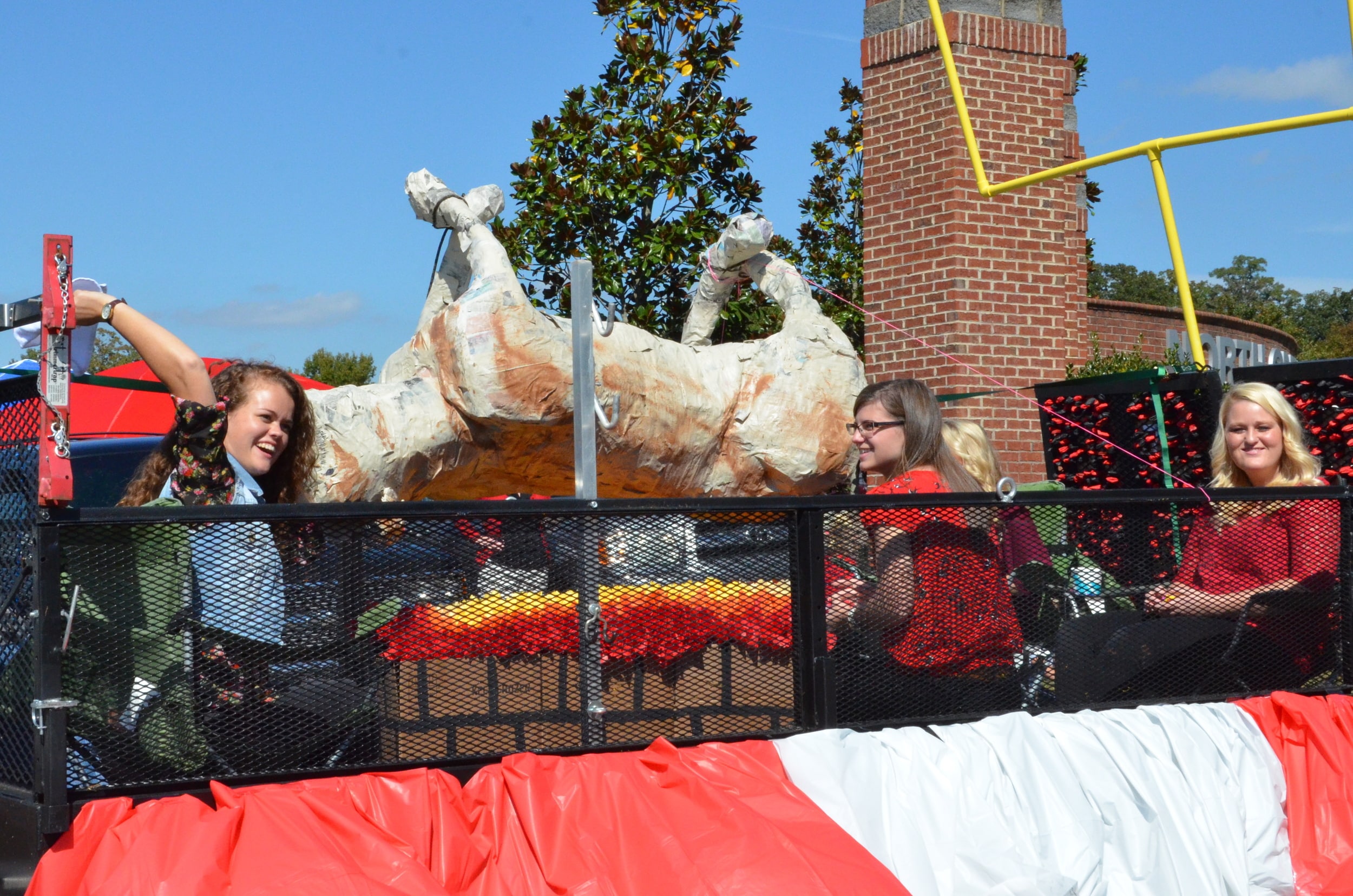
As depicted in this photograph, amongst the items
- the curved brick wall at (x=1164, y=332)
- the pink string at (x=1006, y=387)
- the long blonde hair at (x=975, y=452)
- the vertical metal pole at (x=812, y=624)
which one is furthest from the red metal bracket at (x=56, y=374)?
the curved brick wall at (x=1164, y=332)

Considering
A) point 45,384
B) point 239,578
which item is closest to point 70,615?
point 239,578

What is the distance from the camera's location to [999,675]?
11.0 feet

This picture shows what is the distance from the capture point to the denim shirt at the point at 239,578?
8.46 ft

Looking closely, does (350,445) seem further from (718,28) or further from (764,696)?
(718,28)

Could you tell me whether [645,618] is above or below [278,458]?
below

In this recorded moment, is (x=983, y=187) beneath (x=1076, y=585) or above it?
above

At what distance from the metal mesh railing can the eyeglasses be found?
49 centimetres

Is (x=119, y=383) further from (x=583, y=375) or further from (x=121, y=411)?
(x=121, y=411)

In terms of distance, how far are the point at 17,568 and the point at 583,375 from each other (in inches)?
58.2

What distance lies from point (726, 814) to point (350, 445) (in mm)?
3390

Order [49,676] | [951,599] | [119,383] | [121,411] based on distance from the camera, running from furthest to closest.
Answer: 1. [121,411]
2. [119,383]
3. [951,599]
4. [49,676]

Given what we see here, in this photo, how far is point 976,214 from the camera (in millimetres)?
7738

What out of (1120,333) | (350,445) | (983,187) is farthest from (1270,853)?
(1120,333)

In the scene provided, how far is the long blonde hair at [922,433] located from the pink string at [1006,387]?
0.67m
